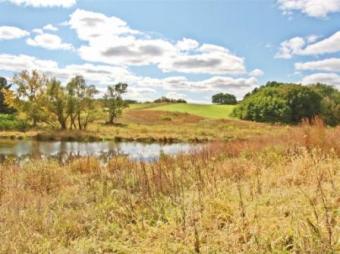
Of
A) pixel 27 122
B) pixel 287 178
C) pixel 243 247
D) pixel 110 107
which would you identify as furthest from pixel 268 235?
pixel 110 107

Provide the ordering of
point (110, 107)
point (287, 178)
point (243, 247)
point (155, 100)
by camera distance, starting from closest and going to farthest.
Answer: point (243, 247) → point (287, 178) → point (110, 107) → point (155, 100)

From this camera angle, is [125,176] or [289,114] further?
[289,114]

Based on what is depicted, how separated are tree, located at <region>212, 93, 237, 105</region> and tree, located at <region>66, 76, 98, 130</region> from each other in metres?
78.6

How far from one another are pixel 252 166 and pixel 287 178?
1584 mm

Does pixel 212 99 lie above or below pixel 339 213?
above

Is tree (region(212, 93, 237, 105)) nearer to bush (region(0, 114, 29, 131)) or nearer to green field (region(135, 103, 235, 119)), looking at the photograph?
green field (region(135, 103, 235, 119))

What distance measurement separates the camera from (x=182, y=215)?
205 inches

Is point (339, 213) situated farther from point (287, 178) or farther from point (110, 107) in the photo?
point (110, 107)

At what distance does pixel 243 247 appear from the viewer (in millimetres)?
4137

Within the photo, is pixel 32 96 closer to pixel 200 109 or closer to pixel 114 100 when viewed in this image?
pixel 114 100

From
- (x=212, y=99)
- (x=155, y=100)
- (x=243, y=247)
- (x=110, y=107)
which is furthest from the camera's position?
(x=212, y=99)

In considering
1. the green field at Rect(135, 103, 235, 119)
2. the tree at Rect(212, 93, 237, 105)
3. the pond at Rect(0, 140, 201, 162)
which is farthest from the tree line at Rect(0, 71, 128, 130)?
the tree at Rect(212, 93, 237, 105)

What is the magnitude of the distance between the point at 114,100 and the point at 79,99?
8.66 m

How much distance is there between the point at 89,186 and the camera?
8.05 meters
